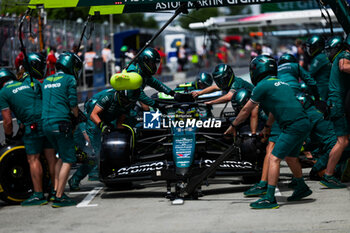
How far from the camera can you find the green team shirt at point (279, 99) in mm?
7719

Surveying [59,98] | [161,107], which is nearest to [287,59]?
[161,107]

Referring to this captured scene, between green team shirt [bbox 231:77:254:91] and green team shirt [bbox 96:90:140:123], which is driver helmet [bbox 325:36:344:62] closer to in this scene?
green team shirt [bbox 231:77:254:91]

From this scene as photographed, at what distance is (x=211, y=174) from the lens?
8.19 m

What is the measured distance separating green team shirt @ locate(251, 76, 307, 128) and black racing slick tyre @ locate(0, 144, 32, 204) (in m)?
3.15

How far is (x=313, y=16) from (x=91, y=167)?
643 inches

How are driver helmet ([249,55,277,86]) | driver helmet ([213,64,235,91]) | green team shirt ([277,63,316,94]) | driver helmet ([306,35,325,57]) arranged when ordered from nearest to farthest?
driver helmet ([249,55,277,86])
driver helmet ([213,64,235,91])
green team shirt ([277,63,316,94])
driver helmet ([306,35,325,57])

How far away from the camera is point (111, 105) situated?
9.20 m

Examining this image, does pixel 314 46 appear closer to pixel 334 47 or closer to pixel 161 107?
pixel 334 47

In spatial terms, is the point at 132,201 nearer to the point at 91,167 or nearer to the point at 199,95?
the point at 91,167

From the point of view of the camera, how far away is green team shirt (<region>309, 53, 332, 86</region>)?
1150 centimetres

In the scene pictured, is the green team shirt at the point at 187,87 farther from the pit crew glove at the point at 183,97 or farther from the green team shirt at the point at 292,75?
the green team shirt at the point at 292,75

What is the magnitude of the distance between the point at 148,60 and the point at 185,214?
3107 millimetres

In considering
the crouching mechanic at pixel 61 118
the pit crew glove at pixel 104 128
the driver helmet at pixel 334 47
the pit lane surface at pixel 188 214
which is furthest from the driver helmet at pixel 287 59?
the crouching mechanic at pixel 61 118

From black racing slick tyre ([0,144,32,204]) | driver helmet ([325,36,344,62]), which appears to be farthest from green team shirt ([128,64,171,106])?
driver helmet ([325,36,344,62])
